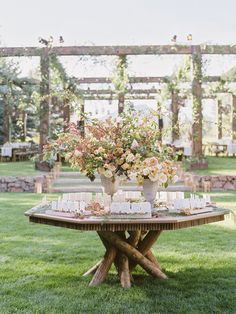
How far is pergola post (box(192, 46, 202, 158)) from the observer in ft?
42.2

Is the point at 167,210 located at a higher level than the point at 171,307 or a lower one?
higher

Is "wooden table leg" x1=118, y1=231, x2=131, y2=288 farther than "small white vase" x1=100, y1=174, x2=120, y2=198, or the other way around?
"small white vase" x1=100, y1=174, x2=120, y2=198

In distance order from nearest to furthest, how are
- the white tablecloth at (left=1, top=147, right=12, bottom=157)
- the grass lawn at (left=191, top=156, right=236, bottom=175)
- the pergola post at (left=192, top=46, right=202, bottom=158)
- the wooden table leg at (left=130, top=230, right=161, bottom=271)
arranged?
the wooden table leg at (left=130, top=230, right=161, bottom=271), the grass lawn at (left=191, top=156, right=236, bottom=175), the pergola post at (left=192, top=46, right=202, bottom=158), the white tablecloth at (left=1, top=147, right=12, bottom=157)

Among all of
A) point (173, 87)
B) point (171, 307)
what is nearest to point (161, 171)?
point (171, 307)

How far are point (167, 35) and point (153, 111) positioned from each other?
920 centimetres

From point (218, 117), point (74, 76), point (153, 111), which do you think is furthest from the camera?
point (218, 117)

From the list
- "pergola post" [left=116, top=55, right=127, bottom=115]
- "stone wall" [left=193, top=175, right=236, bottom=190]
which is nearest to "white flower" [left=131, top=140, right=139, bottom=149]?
"stone wall" [left=193, top=175, right=236, bottom=190]

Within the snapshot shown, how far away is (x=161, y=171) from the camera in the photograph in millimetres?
3920

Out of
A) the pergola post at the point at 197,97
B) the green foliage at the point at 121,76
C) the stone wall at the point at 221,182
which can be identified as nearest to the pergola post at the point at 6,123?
the green foliage at the point at 121,76

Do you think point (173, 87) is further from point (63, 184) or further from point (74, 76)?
point (63, 184)

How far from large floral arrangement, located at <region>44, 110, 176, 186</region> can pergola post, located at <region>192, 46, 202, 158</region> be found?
881 cm

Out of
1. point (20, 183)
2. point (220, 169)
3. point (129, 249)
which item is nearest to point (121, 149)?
point (129, 249)

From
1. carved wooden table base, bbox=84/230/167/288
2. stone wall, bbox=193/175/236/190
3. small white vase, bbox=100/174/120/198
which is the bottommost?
carved wooden table base, bbox=84/230/167/288

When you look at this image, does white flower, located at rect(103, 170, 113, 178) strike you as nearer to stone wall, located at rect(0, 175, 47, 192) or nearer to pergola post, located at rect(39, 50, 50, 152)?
stone wall, located at rect(0, 175, 47, 192)
